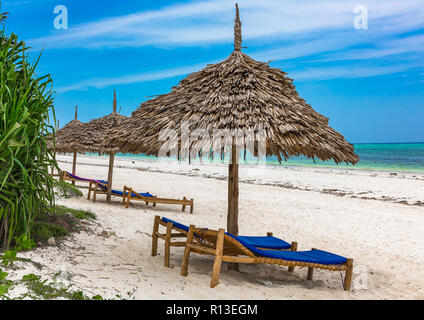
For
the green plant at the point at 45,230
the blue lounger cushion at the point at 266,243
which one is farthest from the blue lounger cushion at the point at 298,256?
the green plant at the point at 45,230

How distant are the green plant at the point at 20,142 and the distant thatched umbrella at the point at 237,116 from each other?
113 centimetres

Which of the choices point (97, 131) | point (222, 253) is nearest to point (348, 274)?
point (222, 253)

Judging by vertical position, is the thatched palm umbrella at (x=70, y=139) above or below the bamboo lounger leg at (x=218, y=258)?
above

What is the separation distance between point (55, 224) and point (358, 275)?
13.0ft

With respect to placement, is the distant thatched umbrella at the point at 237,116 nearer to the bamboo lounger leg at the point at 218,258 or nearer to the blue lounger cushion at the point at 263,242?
the blue lounger cushion at the point at 263,242

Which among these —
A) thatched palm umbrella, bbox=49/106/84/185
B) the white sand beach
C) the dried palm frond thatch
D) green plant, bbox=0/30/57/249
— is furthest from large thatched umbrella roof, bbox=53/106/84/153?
green plant, bbox=0/30/57/249

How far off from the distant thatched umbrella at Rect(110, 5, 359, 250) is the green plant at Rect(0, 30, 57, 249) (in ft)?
3.70

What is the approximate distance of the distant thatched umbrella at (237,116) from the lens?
4.03 m

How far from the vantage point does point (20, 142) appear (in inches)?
136

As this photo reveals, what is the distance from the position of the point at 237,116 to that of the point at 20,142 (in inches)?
83.6

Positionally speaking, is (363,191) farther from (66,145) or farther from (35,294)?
(35,294)

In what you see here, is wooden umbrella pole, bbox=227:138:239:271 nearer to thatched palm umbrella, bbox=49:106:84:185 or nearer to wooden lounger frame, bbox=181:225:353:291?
wooden lounger frame, bbox=181:225:353:291
